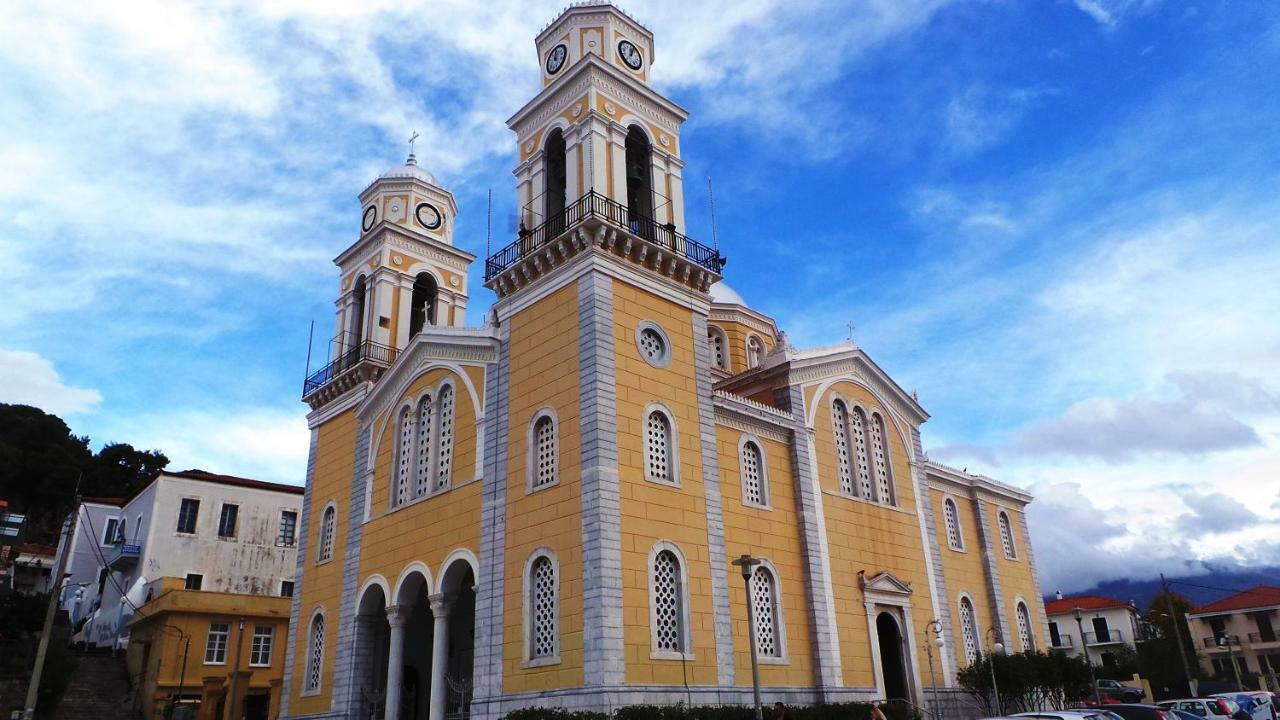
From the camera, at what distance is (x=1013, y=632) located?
30.1 m

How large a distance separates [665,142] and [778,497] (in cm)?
964

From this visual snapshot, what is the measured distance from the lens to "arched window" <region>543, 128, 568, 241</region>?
22828 millimetres

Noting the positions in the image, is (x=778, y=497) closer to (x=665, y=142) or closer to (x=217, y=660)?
(x=665, y=142)

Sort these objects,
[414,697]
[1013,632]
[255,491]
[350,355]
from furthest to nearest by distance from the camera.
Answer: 1. [255,491]
2. [1013,632]
3. [350,355]
4. [414,697]

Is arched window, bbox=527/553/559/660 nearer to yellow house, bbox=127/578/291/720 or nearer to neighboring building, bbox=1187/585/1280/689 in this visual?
yellow house, bbox=127/578/291/720

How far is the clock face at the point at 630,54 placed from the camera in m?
23.3

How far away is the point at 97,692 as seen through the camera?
30.1 meters

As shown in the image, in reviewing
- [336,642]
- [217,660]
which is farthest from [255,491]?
[336,642]

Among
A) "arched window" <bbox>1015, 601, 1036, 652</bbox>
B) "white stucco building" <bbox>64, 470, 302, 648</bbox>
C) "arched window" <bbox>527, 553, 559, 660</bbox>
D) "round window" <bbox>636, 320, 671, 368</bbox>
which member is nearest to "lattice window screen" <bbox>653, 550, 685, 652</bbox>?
"arched window" <bbox>527, 553, 559, 660</bbox>

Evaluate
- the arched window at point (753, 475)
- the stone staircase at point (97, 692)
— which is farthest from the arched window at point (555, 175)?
the stone staircase at point (97, 692)

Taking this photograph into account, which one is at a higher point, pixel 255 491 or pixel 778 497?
pixel 255 491

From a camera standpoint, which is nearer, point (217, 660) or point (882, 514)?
point (882, 514)

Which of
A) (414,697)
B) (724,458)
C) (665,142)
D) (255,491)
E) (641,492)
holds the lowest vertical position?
(414,697)

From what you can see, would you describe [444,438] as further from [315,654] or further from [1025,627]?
[1025,627]
